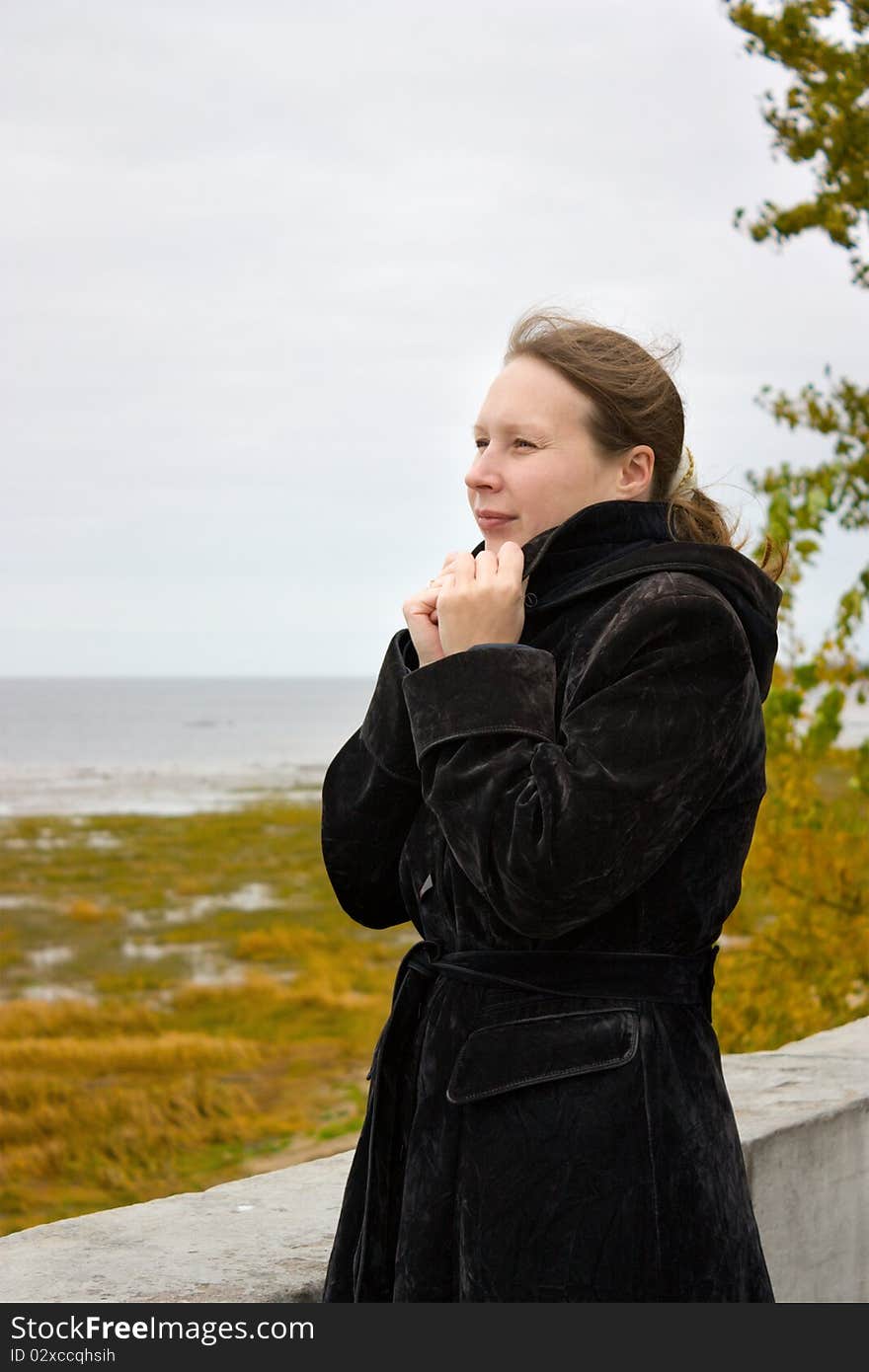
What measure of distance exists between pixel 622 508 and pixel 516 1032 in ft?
1.93

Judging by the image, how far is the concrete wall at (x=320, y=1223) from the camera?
1.98m

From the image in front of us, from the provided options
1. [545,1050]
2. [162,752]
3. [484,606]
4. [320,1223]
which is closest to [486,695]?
[484,606]

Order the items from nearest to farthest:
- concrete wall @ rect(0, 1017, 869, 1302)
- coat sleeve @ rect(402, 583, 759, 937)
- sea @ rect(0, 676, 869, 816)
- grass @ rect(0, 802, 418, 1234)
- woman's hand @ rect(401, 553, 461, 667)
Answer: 1. coat sleeve @ rect(402, 583, 759, 937)
2. woman's hand @ rect(401, 553, 461, 667)
3. concrete wall @ rect(0, 1017, 869, 1302)
4. grass @ rect(0, 802, 418, 1234)
5. sea @ rect(0, 676, 869, 816)

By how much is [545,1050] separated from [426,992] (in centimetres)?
21

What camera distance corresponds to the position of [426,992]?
1650 mm

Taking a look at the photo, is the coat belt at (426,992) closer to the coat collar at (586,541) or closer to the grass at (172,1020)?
the coat collar at (586,541)

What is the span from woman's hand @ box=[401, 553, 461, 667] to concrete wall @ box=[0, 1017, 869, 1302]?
931 mm

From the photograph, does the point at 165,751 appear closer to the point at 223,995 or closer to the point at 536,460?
the point at 223,995

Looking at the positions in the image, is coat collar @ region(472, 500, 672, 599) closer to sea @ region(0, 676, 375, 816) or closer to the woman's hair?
the woman's hair

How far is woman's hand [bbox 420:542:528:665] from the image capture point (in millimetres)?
1566

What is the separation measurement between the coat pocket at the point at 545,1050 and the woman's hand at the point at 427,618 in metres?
0.40

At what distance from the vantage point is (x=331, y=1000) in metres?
20.6

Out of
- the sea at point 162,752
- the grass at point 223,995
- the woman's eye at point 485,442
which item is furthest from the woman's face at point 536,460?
the sea at point 162,752

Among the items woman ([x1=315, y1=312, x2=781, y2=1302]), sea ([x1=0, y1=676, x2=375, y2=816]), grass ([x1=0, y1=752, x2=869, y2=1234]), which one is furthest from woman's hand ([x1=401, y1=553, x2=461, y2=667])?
sea ([x1=0, y1=676, x2=375, y2=816])
